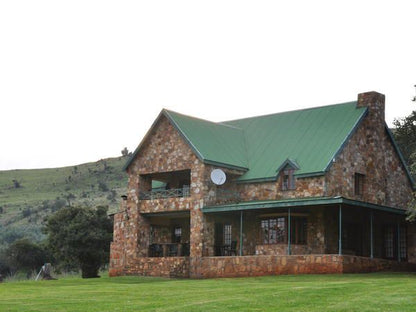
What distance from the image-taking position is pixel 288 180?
4147 cm

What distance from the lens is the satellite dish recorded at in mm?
41969

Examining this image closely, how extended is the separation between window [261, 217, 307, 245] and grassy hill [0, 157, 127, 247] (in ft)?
155

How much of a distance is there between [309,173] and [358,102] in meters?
5.57

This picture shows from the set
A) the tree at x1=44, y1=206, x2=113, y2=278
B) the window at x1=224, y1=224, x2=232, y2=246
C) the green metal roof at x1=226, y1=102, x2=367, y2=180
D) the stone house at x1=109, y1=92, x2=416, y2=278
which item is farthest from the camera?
the tree at x1=44, y1=206, x2=113, y2=278

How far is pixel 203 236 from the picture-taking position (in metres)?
41.7

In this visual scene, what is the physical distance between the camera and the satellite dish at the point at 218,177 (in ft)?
138

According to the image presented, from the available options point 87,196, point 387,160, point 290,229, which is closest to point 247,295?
point 290,229

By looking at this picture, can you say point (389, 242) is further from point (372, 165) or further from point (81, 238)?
point (81, 238)

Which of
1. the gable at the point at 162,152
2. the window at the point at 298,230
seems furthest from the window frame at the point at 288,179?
the gable at the point at 162,152

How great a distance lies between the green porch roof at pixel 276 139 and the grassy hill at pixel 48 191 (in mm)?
41731

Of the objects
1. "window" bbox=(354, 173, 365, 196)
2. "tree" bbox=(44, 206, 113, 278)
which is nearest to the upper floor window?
"window" bbox=(354, 173, 365, 196)

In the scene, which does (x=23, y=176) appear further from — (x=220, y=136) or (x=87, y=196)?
(x=220, y=136)

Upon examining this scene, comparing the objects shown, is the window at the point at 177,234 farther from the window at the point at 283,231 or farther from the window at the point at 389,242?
the window at the point at 389,242

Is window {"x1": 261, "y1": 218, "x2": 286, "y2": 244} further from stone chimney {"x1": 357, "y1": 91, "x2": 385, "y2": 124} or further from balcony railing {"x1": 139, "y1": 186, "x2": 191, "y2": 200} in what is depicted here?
stone chimney {"x1": 357, "y1": 91, "x2": 385, "y2": 124}
